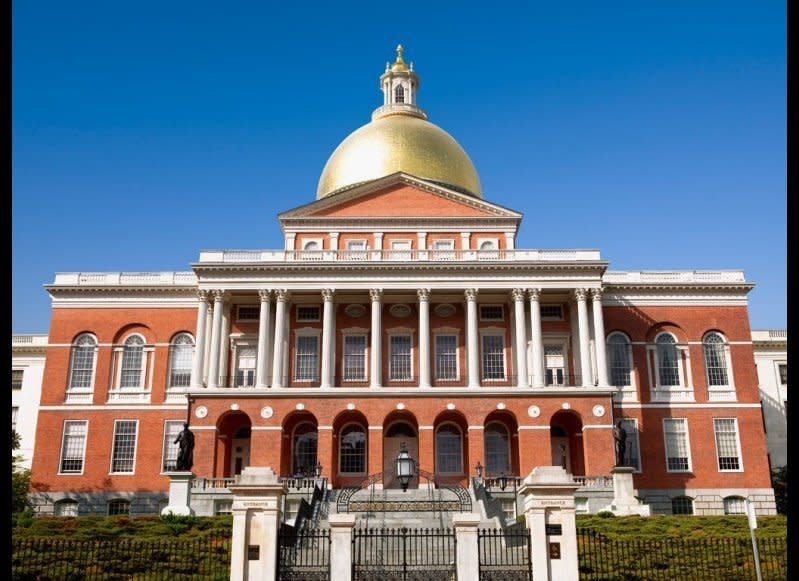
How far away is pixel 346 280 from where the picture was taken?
46.4 meters

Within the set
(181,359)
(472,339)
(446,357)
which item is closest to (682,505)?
(472,339)

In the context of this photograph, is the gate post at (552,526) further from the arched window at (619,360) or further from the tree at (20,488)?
the tree at (20,488)

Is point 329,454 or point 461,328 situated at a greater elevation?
point 461,328

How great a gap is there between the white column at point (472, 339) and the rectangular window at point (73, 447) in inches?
882

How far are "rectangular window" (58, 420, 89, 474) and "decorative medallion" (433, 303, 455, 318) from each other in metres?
21.4

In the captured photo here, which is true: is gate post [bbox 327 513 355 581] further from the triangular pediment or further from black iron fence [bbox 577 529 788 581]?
the triangular pediment

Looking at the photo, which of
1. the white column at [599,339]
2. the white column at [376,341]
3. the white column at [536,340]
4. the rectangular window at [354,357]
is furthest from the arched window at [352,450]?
the white column at [599,339]

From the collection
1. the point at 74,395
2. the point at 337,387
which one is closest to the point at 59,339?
the point at 74,395

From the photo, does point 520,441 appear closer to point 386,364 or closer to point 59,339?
point 386,364

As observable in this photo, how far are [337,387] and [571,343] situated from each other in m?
13.9

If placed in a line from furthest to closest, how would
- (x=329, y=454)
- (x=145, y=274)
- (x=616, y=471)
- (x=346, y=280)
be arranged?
(x=145, y=274)
(x=346, y=280)
(x=329, y=454)
(x=616, y=471)

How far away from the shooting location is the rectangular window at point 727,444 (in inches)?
1817

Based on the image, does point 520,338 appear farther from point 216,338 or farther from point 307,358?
point 216,338

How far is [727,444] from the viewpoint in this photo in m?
46.7
